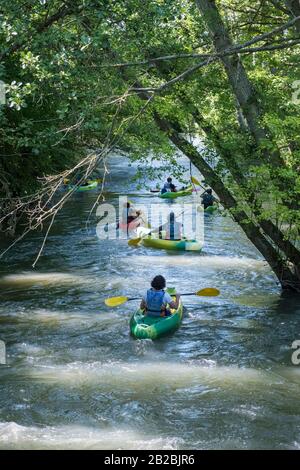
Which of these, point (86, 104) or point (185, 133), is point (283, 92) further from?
point (86, 104)

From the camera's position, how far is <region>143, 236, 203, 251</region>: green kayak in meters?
18.5

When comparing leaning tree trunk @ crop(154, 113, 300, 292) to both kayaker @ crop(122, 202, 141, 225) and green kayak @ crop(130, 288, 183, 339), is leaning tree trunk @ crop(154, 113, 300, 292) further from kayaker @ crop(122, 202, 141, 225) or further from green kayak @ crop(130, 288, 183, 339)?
kayaker @ crop(122, 202, 141, 225)

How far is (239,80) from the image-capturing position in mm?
11461

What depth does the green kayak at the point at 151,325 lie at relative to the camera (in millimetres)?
11203

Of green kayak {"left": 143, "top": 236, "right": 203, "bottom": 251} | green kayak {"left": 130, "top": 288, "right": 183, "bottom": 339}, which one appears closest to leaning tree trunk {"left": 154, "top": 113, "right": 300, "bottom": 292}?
green kayak {"left": 130, "top": 288, "right": 183, "bottom": 339}

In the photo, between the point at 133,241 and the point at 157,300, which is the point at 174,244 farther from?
the point at 157,300

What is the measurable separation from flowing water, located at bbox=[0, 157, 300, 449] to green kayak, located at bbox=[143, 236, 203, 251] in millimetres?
790

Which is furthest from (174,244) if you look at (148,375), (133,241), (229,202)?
(148,375)

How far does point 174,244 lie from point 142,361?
859 centimetres

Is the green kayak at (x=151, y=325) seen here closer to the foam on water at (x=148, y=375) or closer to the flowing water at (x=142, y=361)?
the flowing water at (x=142, y=361)

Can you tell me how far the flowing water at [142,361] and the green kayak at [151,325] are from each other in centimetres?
16

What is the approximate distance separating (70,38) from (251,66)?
17.5ft

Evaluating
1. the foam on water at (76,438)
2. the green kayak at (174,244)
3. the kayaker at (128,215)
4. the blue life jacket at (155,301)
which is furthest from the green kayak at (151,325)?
the kayaker at (128,215)

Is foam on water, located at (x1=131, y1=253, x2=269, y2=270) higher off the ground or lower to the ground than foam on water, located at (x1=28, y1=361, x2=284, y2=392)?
higher
